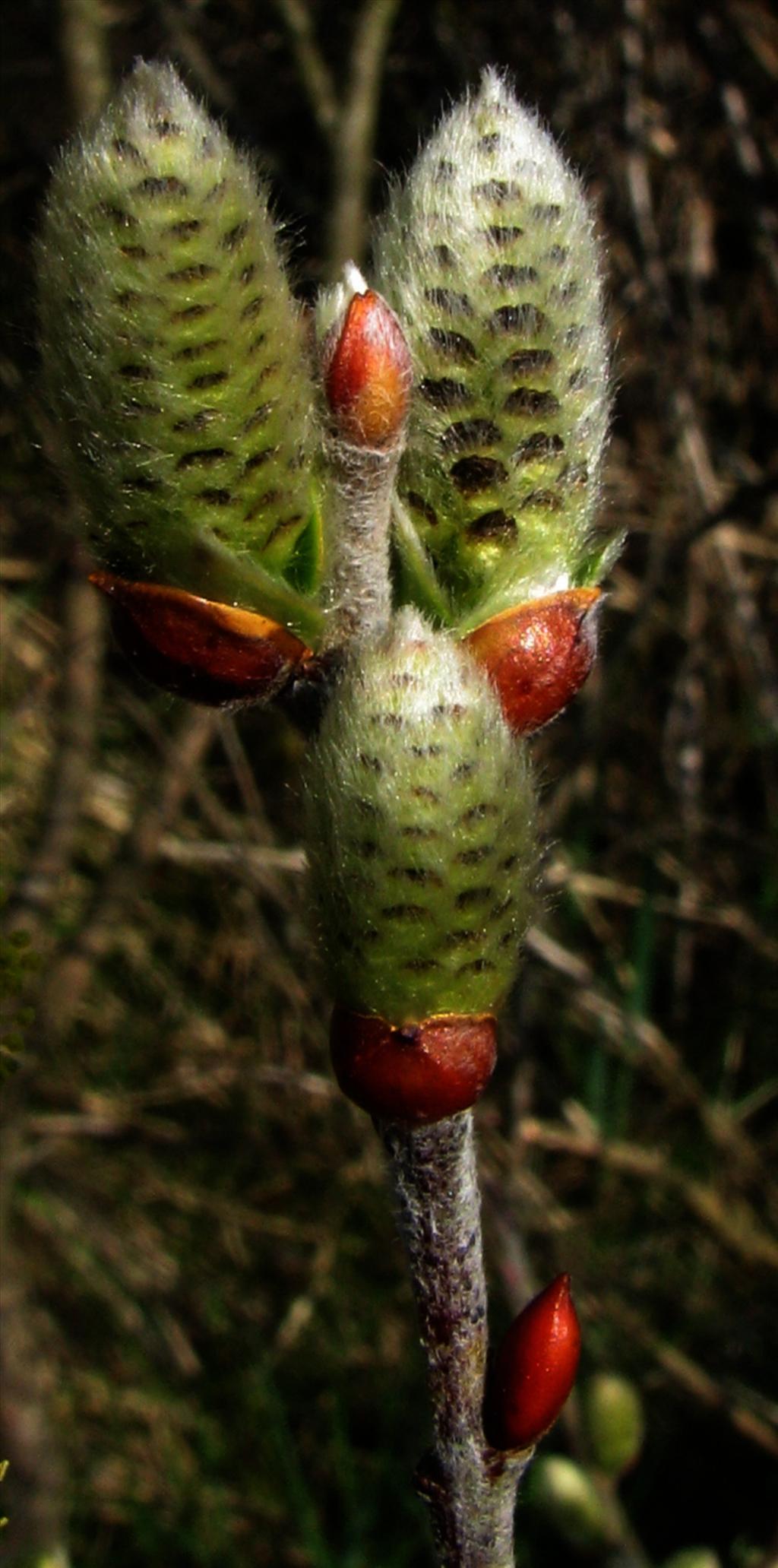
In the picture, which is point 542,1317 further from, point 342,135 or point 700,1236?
point 342,135

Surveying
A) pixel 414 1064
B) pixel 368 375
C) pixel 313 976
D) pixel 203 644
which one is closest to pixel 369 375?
pixel 368 375

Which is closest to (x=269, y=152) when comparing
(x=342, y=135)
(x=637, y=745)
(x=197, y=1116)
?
(x=342, y=135)

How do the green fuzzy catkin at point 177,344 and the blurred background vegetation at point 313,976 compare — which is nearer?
the green fuzzy catkin at point 177,344

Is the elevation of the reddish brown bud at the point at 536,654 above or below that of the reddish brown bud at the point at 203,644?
below

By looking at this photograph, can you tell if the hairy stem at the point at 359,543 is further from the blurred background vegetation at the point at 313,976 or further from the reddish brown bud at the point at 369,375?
the blurred background vegetation at the point at 313,976

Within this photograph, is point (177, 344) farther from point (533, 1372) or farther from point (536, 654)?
point (533, 1372)

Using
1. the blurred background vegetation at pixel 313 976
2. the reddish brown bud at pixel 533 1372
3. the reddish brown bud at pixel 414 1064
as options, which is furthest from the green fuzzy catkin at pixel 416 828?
the blurred background vegetation at pixel 313 976

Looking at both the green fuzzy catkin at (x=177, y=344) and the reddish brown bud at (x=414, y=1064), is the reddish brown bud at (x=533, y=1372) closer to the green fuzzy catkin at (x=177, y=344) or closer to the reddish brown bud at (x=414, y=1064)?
the reddish brown bud at (x=414, y=1064)
